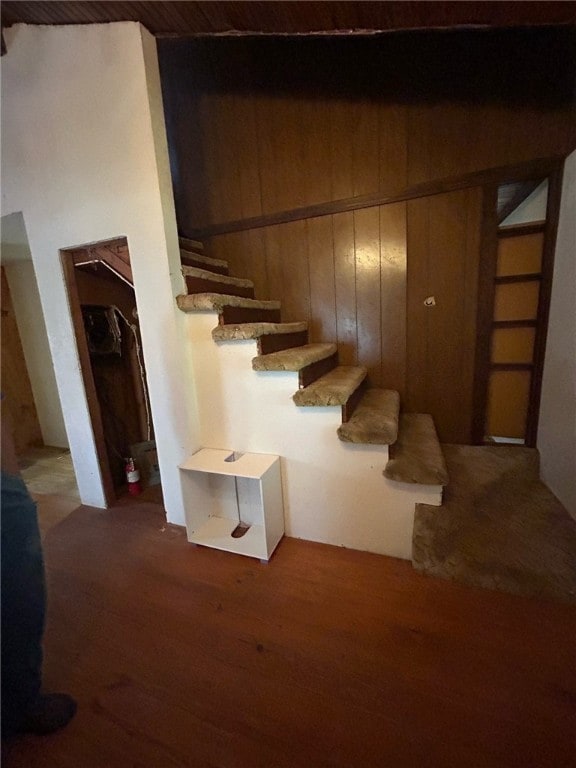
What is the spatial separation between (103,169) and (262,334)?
111 centimetres

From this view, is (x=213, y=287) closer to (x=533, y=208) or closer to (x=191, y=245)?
(x=191, y=245)

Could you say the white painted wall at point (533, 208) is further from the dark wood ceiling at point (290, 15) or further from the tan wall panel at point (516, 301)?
the dark wood ceiling at point (290, 15)

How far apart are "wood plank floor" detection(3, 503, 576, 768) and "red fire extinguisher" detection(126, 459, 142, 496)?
0.67 m

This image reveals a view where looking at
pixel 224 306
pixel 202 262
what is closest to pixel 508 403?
pixel 224 306

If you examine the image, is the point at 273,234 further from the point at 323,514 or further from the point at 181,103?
the point at 323,514

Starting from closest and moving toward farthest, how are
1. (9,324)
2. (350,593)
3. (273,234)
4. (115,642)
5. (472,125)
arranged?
1. (115,642)
2. (350,593)
3. (472,125)
4. (273,234)
5. (9,324)

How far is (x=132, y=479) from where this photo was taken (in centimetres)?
204

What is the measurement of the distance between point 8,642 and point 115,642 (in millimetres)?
440

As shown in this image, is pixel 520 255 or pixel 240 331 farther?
pixel 520 255

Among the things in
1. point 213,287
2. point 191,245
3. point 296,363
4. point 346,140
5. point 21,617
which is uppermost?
point 346,140

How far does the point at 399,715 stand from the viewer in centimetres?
82

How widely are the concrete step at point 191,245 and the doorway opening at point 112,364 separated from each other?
18.0 inches

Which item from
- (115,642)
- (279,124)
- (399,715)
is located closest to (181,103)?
(279,124)

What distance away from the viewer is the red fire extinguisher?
2037mm
